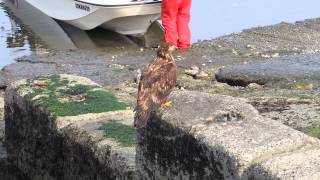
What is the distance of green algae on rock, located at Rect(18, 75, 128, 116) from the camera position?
601 cm

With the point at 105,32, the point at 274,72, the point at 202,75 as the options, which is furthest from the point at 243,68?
the point at 105,32

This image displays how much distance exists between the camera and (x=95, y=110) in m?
5.97

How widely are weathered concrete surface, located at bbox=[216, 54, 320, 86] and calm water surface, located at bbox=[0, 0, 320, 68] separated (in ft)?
17.3

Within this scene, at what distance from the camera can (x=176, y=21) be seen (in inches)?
519

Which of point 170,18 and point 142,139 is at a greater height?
point 170,18

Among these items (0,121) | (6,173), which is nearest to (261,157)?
(6,173)

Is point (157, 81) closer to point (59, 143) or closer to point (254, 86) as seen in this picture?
point (59, 143)

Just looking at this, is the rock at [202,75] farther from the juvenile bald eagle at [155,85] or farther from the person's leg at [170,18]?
the juvenile bald eagle at [155,85]

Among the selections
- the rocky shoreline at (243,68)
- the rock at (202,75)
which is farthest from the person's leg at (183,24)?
the rock at (202,75)

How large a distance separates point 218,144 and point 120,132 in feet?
6.14

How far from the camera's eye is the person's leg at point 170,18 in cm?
1288

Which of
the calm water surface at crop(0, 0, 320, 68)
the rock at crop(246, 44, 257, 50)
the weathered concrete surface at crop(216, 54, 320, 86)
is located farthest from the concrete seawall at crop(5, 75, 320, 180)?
the rock at crop(246, 44, 257, 50)

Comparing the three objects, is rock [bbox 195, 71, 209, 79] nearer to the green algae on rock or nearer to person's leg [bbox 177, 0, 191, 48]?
person's leg [bbox 177, 0, 191, 48]

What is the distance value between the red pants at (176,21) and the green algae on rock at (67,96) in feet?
20.4
